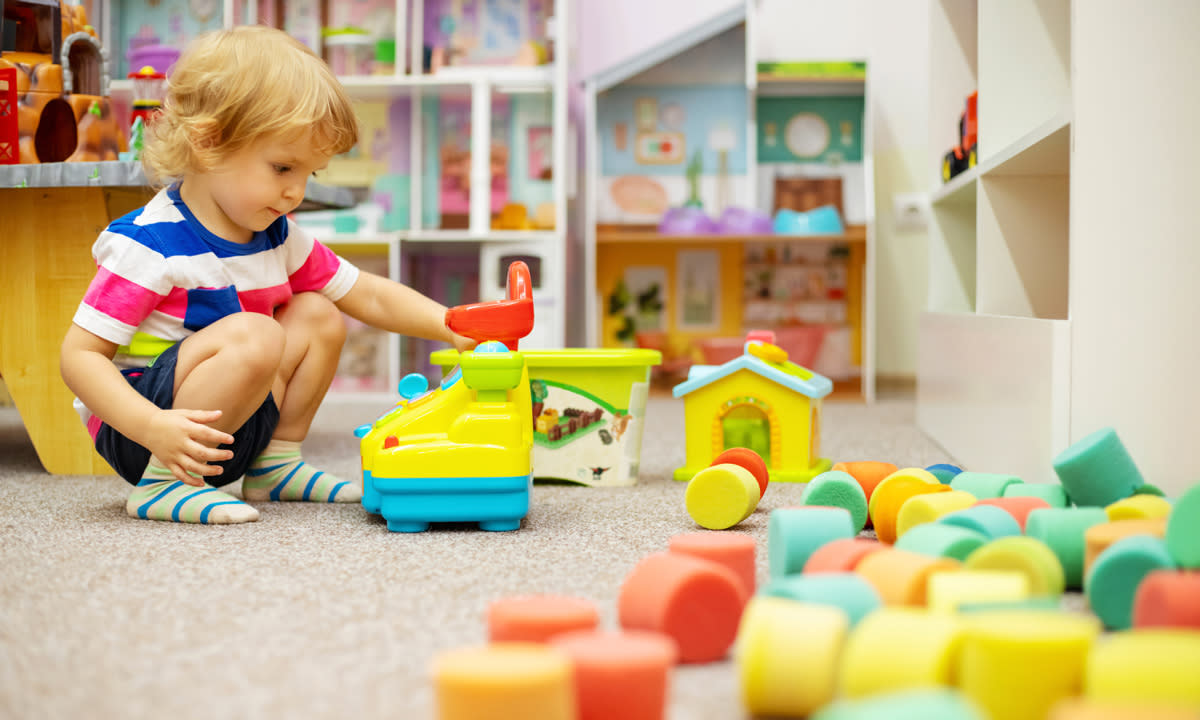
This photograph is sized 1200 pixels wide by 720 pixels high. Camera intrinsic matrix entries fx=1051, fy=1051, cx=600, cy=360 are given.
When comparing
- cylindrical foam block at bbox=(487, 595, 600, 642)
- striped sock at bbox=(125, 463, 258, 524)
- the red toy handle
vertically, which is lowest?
striped sock at bbox=(125, 463, 258, 524)

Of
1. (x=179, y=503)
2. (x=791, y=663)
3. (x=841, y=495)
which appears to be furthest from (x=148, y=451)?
(x=791, y=663)

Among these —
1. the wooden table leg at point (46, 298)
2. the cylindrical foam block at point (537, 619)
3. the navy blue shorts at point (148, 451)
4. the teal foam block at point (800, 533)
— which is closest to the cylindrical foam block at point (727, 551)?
the teal foam block at point (800, 533)

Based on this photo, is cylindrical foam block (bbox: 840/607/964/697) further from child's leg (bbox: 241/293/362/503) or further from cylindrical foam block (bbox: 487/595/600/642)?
child's leg (bbox: 241/293/362/503)

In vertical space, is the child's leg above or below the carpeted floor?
above

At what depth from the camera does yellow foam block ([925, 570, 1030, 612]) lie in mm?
525

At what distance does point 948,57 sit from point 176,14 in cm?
203

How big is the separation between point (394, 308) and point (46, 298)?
49 centimetres

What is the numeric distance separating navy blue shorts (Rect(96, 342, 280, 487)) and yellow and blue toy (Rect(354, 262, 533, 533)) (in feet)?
0.55

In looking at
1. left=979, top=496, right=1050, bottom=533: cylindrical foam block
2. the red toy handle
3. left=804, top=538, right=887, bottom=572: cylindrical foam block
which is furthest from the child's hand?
left=979, top=496, right=1050, bottom=533: cylindrical foam block

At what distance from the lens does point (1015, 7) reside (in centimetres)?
133

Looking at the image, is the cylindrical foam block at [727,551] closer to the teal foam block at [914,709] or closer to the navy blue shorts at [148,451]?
the teal foam block at [914,709]

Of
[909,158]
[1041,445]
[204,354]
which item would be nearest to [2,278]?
[204,354]

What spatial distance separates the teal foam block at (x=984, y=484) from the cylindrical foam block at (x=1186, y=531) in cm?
30

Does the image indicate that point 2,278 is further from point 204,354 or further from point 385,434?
point 385,434
